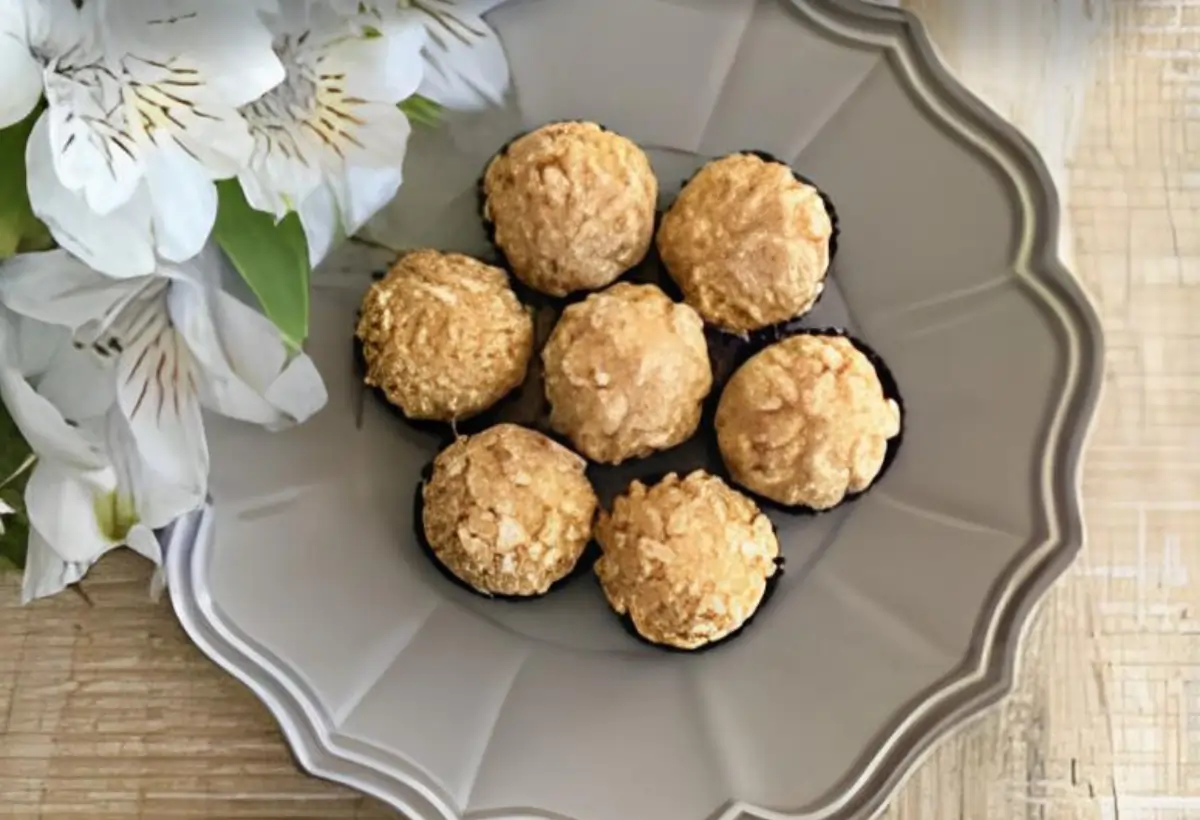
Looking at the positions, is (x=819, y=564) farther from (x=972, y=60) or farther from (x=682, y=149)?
(x=972, y=60)

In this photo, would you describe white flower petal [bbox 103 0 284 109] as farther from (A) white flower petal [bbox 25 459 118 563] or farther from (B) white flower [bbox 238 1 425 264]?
(A) white flower petal [bbox 25 459 118 563]

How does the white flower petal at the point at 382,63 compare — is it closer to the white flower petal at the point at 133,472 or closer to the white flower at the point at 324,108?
the white flower at the point at 324,108

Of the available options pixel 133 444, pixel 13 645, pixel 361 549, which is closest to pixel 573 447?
pixel 361 549

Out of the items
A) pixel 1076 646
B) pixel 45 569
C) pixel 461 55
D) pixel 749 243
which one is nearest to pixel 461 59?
A: pixel 461 55

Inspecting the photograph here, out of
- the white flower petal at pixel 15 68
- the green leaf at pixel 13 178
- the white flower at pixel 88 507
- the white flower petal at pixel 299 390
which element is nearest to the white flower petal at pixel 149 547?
the white flower at pixel 88 507

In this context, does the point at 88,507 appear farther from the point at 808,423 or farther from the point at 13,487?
the point at 808,423
